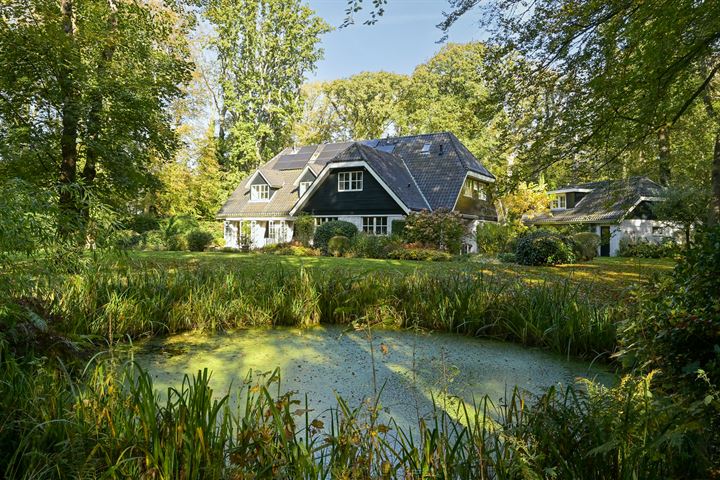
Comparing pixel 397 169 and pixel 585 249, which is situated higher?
pixel 397 169

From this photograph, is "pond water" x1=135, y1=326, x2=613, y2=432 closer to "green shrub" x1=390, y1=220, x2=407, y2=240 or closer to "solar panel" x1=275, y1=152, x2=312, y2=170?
"green shrub" x1=390, y1=220, x2=407, y2=240

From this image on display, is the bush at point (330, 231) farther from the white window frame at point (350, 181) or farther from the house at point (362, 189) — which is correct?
the white window frame at point (350, 181)

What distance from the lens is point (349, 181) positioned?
21.7 metres

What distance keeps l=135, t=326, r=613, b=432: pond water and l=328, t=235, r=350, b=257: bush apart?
12.2 meters

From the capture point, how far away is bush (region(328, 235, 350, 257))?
1837cm

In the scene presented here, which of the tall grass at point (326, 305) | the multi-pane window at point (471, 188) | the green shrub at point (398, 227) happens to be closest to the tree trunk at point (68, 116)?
the tall grass at point (326, 305)

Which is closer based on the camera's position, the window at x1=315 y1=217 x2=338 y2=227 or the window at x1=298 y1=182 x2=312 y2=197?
the window at x1=315 y1=217 x2=338 y2=227

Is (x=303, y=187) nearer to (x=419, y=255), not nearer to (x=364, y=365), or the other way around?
(x=419, y=255)

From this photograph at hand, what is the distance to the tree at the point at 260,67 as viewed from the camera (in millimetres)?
31062

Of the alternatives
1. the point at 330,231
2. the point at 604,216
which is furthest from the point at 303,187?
the point at 604,216

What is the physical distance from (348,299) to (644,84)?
4.71 metres

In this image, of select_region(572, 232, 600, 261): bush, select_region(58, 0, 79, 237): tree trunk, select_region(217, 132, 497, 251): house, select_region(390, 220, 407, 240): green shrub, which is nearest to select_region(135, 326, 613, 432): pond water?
select_region(58, 0, 79, 237): tree trunk

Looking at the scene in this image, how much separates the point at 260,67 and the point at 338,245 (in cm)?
1942

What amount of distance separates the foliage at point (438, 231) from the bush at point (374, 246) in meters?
0.87
